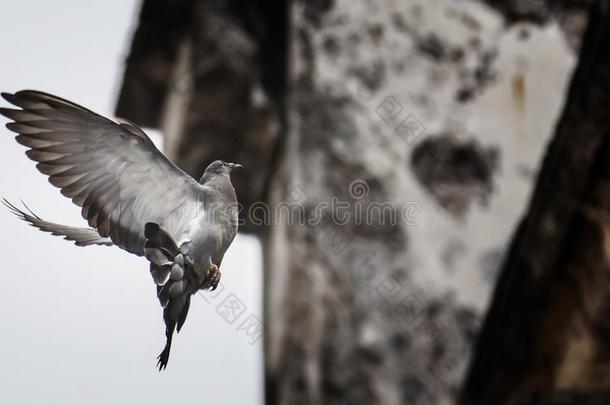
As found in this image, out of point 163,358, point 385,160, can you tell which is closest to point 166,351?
point 163,358

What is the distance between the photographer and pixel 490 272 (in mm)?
1092

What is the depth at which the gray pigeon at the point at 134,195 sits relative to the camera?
6.50 ft

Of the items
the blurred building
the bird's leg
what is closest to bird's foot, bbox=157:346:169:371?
the bird's leg

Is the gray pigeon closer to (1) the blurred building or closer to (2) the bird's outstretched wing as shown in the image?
(2) the bird's outstretched wing

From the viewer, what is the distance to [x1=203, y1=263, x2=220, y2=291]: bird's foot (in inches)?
80.7

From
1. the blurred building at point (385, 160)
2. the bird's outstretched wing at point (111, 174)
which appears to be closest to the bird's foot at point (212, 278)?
the bird's outstretched wing at point (111, 174)

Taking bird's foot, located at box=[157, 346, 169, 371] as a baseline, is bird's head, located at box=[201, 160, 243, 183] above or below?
above

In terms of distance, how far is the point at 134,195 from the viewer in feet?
7.34

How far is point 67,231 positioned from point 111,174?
0.25 meters

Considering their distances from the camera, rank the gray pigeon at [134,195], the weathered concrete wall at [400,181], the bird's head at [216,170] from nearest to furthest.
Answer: the weathered concrete wall at [400,181] < the bird's head at [216,170] < the gray pigeon at [134,195]

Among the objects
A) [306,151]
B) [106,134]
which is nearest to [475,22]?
[306,151]

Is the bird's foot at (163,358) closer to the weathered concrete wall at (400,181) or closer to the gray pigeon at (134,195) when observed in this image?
the gray pigeon at (134,195)

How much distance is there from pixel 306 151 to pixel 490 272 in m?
0.29

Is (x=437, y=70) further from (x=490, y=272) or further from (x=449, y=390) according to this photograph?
(x=449, y=390)
